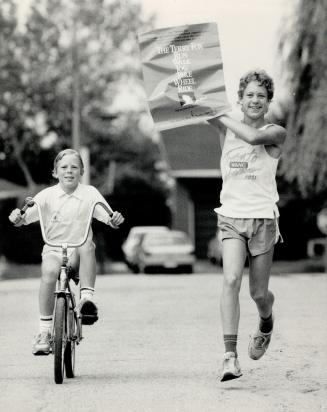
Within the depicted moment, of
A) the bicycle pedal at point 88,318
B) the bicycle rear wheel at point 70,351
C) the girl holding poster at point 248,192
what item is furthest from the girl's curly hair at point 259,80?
the bicycle rear wheel at point 70,351

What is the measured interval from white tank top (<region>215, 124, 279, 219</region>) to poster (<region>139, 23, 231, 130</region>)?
42 centimetres

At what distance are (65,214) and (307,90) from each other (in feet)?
59.8

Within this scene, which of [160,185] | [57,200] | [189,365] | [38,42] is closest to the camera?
[57,200]

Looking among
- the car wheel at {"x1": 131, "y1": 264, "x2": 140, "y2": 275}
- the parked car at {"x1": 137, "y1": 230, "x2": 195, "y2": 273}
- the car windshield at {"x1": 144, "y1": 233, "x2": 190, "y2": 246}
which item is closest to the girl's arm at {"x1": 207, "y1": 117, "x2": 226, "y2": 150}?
the parked car at {"x1": 137, "y1": 230, "x2": 195, "y2": 273}

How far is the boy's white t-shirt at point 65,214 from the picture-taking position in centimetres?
741

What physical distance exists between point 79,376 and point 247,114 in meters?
2.34

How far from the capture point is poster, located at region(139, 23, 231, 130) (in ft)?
22.8

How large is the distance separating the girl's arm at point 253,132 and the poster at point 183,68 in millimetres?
260

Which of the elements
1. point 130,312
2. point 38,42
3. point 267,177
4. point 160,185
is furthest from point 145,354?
point 160,185

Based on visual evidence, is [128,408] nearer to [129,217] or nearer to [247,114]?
[247,114]

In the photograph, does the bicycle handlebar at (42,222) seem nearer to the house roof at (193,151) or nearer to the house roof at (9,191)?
the house roof at (193,151)

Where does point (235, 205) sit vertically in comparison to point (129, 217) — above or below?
above

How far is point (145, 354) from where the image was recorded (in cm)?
887

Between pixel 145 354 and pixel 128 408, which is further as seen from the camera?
pixel 145 354
